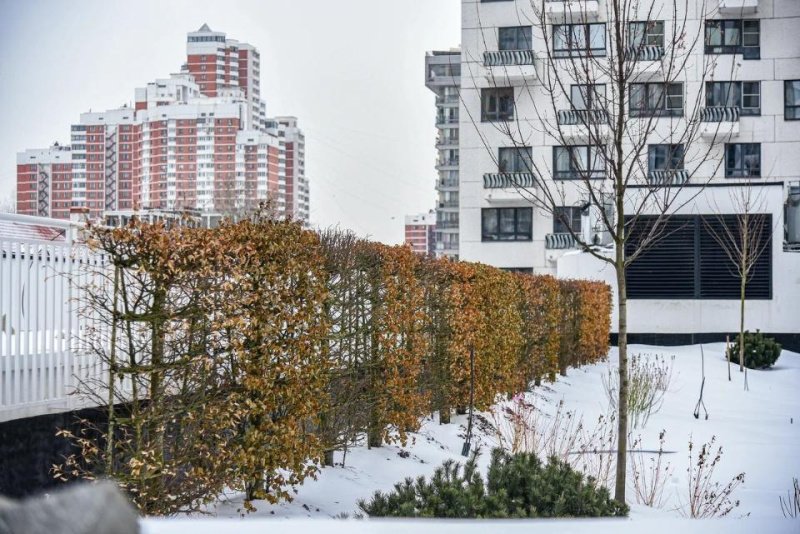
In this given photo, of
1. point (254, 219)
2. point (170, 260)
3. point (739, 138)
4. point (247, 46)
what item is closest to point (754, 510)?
point (254, 219)

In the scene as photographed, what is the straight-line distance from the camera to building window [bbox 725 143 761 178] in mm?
36406

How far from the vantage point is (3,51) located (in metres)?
49.1

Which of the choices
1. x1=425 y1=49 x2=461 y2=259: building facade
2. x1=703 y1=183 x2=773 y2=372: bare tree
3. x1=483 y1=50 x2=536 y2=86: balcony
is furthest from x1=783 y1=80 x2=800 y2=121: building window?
x1=425 y1=49 x2=461 y2=259: building facade

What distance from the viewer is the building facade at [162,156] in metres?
116

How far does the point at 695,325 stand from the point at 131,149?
105 meters

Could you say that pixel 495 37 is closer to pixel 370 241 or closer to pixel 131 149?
pixel 370 241

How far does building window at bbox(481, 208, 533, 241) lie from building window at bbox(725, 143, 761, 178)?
7.89 metres

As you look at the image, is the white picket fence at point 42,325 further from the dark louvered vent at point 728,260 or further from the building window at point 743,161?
the building window at point 743,161

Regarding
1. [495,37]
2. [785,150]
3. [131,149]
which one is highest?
[131,149]

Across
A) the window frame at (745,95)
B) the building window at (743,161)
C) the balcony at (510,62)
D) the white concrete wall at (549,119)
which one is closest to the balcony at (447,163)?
the white concrete wall at (549,119)

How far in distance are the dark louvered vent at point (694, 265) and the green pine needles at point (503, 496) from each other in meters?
21.0

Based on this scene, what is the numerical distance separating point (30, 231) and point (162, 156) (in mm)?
112516

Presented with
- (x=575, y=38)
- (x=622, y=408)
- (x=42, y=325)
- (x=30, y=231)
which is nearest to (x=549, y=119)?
(x=575, y=38)

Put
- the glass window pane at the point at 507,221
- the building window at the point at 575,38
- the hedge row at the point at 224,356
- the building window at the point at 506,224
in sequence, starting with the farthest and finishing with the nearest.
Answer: the glass window pane at the point at 507,221
the building window at the point at 506,224
the building window at the point at 575,38
the hedge row at the point at 224,356
